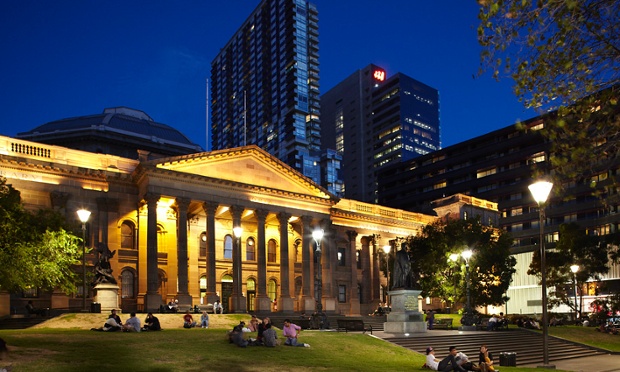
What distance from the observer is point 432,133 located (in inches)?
7377

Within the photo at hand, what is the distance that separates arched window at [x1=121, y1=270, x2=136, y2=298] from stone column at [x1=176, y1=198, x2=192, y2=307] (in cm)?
580

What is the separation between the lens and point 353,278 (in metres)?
68.8

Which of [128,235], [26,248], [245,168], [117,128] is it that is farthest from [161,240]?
[26,248]

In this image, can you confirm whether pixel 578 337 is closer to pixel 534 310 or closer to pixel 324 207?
pixel 324 207

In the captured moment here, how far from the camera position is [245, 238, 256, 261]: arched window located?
6206 centimetres

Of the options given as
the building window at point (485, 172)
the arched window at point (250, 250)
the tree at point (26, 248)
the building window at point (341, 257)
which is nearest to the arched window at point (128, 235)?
the arched window at point (250, 250)

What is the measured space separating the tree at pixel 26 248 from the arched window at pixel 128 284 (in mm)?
16374

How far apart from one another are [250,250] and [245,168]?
10623 millimetres

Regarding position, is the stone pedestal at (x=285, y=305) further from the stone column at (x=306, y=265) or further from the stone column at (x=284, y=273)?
the stone column at (x=306, y=265)

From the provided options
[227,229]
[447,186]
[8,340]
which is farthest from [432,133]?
[8,340]

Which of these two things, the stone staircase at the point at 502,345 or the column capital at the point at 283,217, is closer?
the stone staircase at the point at 502,345

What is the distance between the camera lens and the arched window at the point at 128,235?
5275cm

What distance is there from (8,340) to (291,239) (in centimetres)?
4171

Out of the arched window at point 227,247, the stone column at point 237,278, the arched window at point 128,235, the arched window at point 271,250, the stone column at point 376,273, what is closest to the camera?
the stone column at point 237,278
